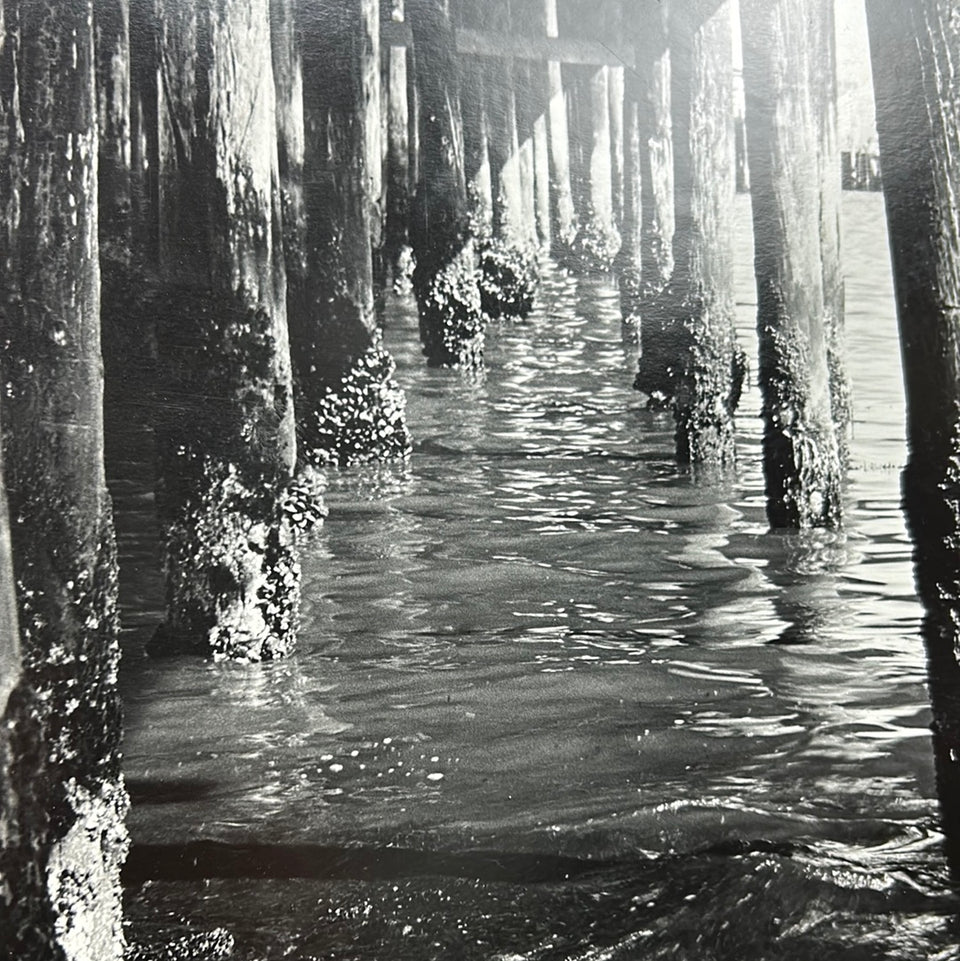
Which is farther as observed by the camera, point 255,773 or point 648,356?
point 648,356

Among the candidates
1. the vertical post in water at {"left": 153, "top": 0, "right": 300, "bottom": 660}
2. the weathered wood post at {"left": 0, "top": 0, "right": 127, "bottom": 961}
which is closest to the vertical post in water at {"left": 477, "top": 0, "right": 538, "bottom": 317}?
the vertical post in water at {"left": 153, "top": 0, "right": 300, "bottom": 660}

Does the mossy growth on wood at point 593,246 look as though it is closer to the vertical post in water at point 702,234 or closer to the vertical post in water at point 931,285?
the vertical post in water at point 702,234

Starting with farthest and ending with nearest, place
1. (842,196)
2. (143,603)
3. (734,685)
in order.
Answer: (842,196), (734,685), (143,603)

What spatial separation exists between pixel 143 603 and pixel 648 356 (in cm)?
97

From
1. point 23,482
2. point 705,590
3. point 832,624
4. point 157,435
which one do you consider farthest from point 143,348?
point 832,624

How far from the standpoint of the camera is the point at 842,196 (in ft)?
6.32

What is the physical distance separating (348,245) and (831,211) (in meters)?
0.88

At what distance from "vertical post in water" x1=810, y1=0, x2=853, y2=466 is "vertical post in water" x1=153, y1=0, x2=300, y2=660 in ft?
3.19

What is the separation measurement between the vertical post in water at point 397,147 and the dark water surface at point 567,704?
175 millimetres

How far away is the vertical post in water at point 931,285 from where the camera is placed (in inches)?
68.9

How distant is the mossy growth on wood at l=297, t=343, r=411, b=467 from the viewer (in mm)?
1794

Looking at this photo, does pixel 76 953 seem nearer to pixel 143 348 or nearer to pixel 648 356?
pixel 143 348

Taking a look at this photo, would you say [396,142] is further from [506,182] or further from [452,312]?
[452,312]

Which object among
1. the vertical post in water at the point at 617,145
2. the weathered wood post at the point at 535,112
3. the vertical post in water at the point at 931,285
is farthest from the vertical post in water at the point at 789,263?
the weathered wood post at the point at 535,112
